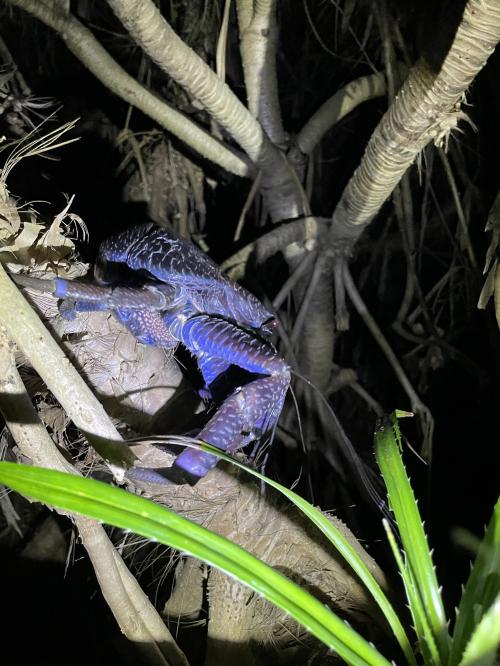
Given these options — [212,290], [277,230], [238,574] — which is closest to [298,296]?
[277,230]

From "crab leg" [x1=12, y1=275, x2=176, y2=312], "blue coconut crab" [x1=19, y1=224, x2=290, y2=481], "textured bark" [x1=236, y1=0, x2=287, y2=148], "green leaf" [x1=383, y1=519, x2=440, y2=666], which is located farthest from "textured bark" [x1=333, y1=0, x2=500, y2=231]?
"green leaf" [x1=383, y1=519, x2=440, y2=666]

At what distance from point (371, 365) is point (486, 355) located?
54 centimetres

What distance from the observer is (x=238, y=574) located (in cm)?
70

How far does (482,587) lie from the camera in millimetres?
946

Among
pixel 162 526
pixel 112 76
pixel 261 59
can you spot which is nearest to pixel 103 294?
pixel 162 526

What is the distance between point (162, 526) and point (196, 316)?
1.64ft

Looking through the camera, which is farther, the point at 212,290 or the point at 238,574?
the point at 212,290

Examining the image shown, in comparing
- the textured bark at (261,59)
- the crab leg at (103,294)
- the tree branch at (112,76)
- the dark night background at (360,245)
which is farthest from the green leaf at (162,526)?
the textured bark at (261,59)

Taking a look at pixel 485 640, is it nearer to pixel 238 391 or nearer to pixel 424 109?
pixel 238 391

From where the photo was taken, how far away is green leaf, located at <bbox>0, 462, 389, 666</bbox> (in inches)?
25.3

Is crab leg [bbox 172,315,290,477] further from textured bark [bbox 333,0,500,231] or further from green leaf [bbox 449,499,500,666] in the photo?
textured bark [bbox 333,0,500,231]

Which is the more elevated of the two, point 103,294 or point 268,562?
point 103,294

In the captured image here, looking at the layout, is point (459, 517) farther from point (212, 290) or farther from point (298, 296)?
point (212, 290)

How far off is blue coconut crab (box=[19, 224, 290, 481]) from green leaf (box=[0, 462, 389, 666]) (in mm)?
171
